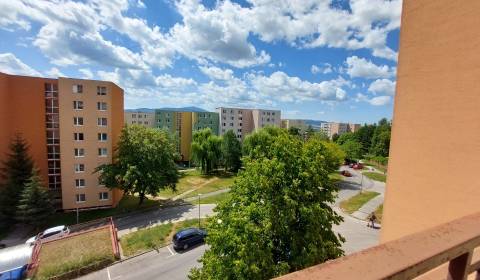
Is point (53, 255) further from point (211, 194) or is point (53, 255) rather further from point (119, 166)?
point (211, 194)

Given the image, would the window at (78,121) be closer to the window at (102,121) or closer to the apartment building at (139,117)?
the window at (102,121)

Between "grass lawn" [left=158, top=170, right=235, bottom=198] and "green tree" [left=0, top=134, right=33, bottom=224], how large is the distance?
13715 millimetres

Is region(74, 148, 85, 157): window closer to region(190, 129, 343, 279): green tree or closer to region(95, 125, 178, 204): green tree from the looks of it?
region(95, 125, 178, 204): green tree

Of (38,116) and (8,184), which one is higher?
(38,116)

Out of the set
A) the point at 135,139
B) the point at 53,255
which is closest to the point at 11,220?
the point at 53,255

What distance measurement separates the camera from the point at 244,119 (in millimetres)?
72000

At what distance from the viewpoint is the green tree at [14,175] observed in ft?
72.1

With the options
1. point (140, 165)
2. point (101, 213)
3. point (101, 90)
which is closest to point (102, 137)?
point (101, 90)

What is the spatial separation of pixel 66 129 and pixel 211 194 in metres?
17.6

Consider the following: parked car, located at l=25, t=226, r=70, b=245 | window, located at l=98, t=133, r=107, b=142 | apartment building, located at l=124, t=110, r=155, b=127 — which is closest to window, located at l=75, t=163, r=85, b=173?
window, located at l=98, t=133, r=107, b=142

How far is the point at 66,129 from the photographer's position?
25.1 m

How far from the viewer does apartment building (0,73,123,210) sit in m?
25.0

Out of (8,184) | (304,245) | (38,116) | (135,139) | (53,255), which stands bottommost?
(53,255)

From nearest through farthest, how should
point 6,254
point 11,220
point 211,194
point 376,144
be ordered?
point 6,254 → point 11,220 → point 211,194 → point 376,144
